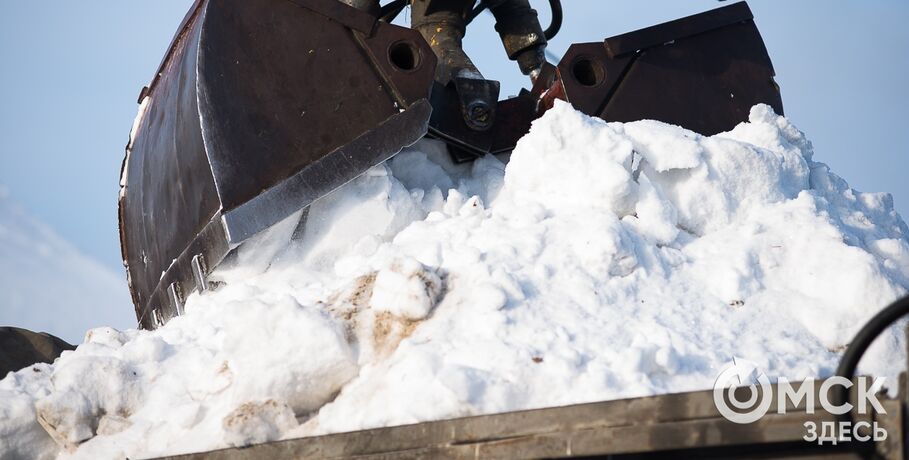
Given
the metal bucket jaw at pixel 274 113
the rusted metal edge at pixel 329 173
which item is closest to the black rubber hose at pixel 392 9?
the metal bucket jaw at pixel 274 113

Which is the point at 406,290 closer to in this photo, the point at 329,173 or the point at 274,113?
the point at 329,173

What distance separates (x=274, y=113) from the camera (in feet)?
15.5

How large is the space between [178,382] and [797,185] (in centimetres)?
270

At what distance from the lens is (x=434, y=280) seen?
3.67 meters

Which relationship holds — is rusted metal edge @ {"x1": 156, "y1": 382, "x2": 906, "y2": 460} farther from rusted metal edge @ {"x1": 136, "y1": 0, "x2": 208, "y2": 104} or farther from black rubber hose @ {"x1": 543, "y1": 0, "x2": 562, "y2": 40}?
black rubber hose @ {"x1": 543, "y1": 0, "x2": 562, "y2": 40}

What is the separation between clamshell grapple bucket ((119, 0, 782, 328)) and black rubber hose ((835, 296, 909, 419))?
2894 mm

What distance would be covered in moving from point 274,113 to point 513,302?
1.68 metres

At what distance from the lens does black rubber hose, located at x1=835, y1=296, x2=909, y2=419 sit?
1.85 m

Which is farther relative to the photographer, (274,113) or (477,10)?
(477,10)

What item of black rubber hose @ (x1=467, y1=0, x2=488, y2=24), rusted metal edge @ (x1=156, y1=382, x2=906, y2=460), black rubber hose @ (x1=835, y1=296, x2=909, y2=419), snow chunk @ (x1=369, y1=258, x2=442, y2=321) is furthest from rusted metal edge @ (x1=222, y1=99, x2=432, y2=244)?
black rubber hose @ (x1=835, y1=296, x2=909, y2=419)
